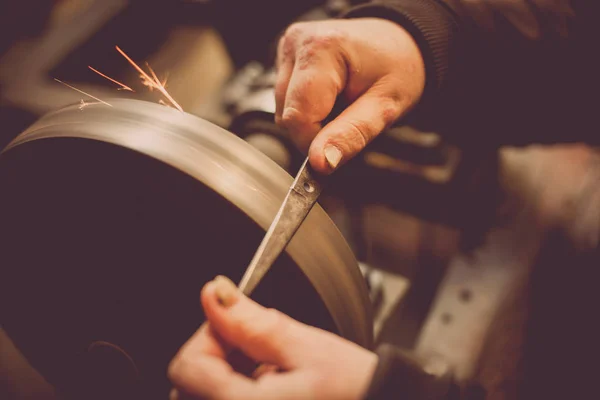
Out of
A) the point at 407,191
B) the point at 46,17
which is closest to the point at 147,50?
the point at 46,17

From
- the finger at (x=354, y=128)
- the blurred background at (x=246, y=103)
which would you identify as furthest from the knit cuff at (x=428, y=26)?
the blurred background at (x=246, y=103)

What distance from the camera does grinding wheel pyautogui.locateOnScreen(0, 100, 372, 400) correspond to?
629mm

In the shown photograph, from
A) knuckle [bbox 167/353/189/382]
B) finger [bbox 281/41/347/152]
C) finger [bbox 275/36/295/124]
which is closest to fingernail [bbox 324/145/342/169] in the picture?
finger [bbox 281/41/347/152]

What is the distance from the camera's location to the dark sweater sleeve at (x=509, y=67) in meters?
0.93

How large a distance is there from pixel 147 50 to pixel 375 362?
1.66 m

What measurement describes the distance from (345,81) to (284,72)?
0.11m

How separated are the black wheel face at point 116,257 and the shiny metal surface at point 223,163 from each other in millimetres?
14

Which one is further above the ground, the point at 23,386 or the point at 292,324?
the point at 292,324

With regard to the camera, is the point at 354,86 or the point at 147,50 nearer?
the point at 354,86

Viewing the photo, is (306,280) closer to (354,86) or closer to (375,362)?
(375,362)

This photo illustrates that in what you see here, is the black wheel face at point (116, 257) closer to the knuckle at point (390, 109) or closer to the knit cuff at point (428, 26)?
the knuckle at point (390, 109)

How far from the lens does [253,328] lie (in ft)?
1.69

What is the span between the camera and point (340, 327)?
2.25ft

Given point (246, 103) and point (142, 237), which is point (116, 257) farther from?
point (246, 103)
